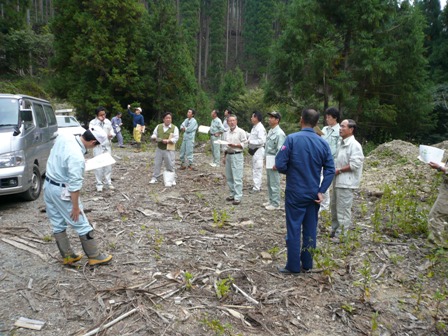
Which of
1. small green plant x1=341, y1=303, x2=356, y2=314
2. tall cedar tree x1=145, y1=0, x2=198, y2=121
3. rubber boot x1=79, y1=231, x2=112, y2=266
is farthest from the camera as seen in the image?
tall cedar tree x1=145, y1=0, x2=198, y2=121

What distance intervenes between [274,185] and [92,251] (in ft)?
14.2

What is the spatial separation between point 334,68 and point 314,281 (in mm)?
14267

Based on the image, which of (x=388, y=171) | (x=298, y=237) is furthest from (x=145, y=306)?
(x=388, y=171)

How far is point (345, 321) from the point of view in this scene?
378cm

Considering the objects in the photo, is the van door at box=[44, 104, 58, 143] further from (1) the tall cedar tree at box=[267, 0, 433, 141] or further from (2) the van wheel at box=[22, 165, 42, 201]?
(1) the tall cedar tree at box=[267, 0, 433, 141]

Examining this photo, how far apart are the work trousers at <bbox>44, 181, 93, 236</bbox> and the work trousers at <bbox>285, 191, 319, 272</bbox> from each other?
2.62 meters

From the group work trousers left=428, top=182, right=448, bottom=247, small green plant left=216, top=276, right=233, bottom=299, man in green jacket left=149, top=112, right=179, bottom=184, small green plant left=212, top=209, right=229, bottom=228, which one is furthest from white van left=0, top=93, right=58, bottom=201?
work trousers left=428, top=182, right=448, bottom=247

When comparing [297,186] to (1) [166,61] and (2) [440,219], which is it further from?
(1) [166,61]

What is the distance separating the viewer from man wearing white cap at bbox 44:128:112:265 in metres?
4.23

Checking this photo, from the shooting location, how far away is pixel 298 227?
4477 millimetres

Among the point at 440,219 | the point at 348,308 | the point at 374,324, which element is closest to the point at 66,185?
the point at 348,308

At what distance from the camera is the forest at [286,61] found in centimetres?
1652

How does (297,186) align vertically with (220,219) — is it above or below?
above

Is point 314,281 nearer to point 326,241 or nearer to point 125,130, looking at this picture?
point 326,241
